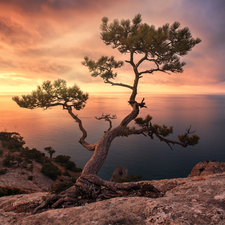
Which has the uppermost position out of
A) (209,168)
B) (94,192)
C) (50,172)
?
(94,192)

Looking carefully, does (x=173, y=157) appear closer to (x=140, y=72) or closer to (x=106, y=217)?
(x=140, y=72)

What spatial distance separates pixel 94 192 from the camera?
5535 mm

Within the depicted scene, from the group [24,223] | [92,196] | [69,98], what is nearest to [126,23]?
[69,98]

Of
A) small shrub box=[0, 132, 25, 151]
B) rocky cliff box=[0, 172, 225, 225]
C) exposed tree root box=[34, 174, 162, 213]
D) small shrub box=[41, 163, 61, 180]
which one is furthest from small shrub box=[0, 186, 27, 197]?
small shrub box=[0, 132, 25, 151]

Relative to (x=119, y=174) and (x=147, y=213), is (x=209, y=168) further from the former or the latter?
(x=119, y=174)

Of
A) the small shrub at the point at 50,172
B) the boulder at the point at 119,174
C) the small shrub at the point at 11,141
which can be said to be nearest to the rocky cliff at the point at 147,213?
the small shrub at the point at 50,172

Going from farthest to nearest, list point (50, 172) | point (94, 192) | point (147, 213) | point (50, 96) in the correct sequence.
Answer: point (50, 172) → point (50, 96) → point (94, 192) → point (147, 213)

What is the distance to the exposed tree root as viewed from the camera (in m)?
5.09

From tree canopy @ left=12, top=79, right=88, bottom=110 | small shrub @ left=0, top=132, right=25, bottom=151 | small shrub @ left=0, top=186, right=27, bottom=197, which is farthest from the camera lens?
small shrub @ left=0, top=132, right=25, bottom=151

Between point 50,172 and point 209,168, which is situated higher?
point 209,168

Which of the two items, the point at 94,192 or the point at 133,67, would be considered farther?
the point at 133,67

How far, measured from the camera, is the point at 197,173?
11008 millimetres

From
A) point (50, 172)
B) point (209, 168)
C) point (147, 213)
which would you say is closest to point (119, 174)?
point (50, 172)

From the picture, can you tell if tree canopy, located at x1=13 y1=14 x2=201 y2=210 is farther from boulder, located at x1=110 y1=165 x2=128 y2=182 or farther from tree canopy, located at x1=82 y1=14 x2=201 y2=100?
boulder, located at x1=110 y1=165 x2=128 y2=182
